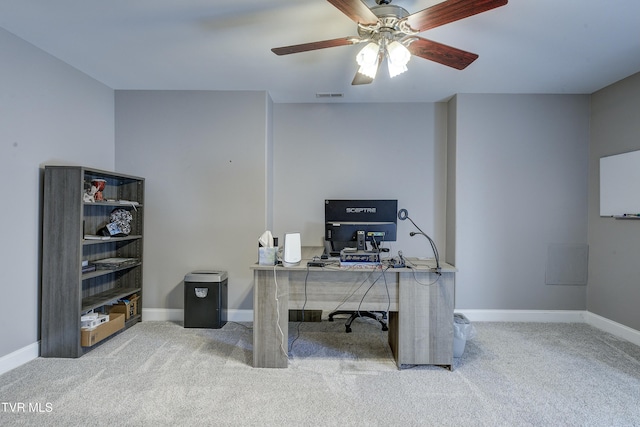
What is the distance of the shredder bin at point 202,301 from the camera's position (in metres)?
3.20

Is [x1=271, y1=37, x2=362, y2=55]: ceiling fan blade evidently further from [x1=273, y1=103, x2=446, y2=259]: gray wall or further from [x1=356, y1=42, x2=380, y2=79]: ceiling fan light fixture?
[x1=273, y1=103, x2=446, y2=259]: gray wall

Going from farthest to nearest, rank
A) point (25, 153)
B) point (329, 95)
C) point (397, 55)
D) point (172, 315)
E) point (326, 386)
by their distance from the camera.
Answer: point (329, 95)
point (172, 315)
point (25, 153)
point (326, 386)
point (397, 55)

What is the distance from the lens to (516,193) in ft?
11.6

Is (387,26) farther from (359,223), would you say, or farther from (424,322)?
(424,322)

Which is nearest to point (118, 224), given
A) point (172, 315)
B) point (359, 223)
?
point (172, 315)

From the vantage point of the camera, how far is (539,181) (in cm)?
352

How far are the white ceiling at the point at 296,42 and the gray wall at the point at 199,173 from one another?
236mm

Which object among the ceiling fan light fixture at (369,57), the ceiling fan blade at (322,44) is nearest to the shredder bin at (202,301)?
the ceiling fan blade at (322,44)

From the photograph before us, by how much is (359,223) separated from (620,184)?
2.68 m

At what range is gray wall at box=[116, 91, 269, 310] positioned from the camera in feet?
11.5

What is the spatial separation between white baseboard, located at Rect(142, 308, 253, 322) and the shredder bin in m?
0.25

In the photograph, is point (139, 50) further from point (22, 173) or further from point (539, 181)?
point (539, 181)

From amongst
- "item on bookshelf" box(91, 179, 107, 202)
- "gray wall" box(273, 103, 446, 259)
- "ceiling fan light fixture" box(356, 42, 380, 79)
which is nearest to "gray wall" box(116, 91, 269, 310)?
"gray wall" box(273, 103, 446, 259)

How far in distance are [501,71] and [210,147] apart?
3.08 metres
